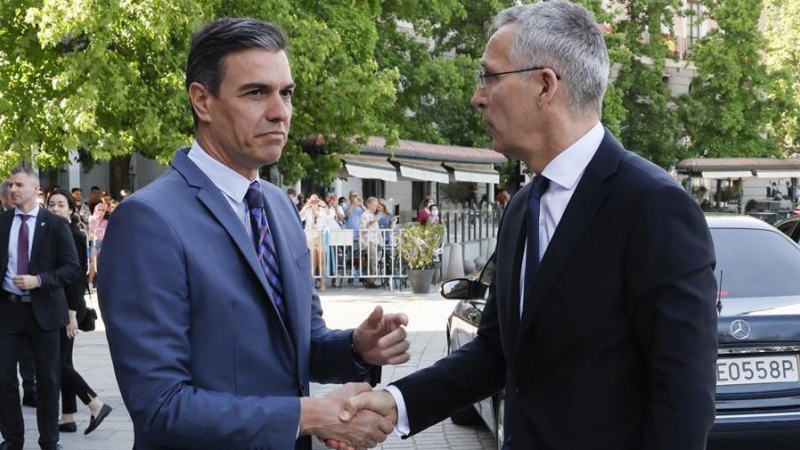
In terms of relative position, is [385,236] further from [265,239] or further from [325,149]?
[265,239]

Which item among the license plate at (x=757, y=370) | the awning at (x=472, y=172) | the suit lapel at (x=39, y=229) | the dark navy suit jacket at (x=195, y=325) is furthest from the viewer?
the awning at (x=472, y=172)

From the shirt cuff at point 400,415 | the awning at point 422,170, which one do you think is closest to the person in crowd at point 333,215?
the awning at point 422,170

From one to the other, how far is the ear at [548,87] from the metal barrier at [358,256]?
58.1 ft

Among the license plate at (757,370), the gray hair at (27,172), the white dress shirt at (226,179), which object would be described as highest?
the white dress shirt at (226,179)

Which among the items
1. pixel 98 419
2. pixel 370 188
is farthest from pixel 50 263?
pixel 370 188

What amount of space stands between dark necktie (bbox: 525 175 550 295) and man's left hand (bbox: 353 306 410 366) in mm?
462

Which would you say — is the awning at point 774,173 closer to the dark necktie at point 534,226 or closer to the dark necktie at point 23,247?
the dark necktie at point 23,247

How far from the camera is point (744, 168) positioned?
44125 mm

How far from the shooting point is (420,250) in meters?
20.2

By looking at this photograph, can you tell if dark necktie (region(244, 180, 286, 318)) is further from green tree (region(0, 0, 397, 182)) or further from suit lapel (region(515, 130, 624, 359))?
green tree (region(0, 0, 397, 182))

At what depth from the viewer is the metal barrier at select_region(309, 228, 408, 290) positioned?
20.6 meters

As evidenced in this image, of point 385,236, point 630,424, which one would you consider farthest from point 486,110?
point 385,236

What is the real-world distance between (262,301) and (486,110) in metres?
0.79

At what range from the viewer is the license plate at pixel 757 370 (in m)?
5.96
